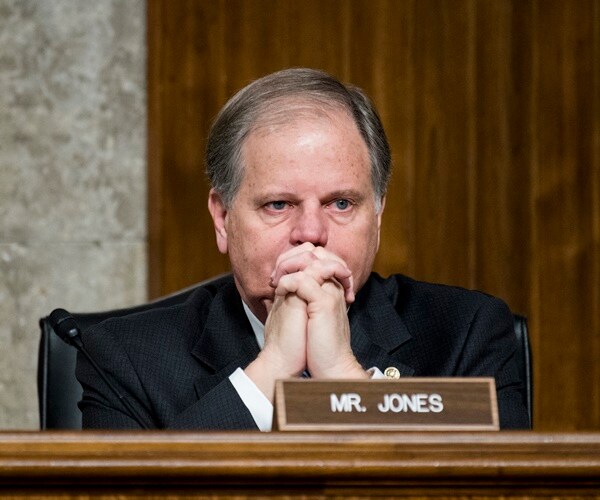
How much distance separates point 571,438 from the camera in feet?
3.70

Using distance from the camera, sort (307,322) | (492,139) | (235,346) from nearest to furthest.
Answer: (307,322), (235,346), (492,139)

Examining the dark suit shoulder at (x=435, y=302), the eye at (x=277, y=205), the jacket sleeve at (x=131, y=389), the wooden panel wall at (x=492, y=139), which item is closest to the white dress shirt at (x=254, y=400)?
the jacket sleeve at (x=131, y=389)

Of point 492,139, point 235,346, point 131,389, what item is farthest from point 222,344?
point 492,139

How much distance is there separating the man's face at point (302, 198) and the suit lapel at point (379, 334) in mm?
130

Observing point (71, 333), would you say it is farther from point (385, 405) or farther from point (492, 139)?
point (492, 139)

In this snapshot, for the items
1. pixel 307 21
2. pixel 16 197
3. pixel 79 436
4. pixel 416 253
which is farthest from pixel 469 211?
pixel 79 436

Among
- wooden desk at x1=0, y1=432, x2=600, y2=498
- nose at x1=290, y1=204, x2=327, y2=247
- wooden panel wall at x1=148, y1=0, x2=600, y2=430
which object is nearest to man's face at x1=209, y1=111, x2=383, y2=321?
nose at x1=290, y1=204, x2=327, y2=247

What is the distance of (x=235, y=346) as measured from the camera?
2.06 metres

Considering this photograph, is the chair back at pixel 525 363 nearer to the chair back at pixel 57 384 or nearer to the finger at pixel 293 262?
the finger at pixel 293 262

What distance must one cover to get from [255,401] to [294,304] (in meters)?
0.20

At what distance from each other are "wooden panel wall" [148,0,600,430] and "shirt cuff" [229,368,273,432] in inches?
68.5

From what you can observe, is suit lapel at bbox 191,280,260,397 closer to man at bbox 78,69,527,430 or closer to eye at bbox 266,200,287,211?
man at bbox 78,69,527,430

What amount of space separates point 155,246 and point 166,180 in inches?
7.9

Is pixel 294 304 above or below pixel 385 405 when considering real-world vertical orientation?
above
